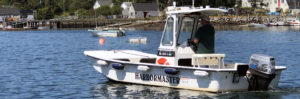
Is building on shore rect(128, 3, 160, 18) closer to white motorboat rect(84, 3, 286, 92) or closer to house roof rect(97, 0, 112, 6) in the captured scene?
house roof rect(97, 0, 112, 6)

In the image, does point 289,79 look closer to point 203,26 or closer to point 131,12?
point 203,26

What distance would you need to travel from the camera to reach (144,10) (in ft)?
423

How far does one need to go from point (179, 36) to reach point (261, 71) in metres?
3.55

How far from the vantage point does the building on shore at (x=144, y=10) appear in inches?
5044

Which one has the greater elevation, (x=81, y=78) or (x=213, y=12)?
(x=213, y=12)

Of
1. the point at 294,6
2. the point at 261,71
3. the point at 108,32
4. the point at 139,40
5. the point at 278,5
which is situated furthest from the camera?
the point at 278,5

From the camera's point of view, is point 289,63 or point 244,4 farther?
point 244,4

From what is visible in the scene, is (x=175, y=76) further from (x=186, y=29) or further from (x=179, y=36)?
(x=186, y=29)

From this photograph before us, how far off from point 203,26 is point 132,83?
12.4 ft

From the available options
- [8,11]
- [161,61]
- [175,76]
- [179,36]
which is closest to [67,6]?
[8,11]

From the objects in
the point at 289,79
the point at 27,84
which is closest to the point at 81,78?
the point at 27,84

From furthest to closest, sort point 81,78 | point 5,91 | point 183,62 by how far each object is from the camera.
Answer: point 81,78, point 5,91, point 183,62

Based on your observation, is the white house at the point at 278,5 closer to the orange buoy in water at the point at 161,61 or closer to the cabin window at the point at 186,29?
the cabin window at the point at 186,29

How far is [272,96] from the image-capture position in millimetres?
17109
